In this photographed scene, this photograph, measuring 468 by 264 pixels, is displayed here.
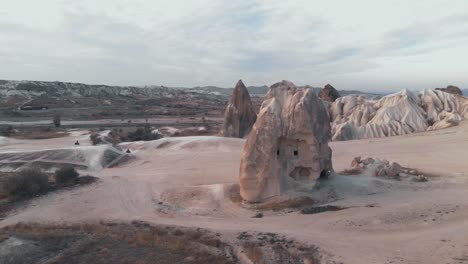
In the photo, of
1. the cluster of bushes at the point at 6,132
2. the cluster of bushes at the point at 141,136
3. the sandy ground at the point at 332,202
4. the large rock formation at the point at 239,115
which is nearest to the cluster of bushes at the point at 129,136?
the cluster of bushes at the point at 141,136

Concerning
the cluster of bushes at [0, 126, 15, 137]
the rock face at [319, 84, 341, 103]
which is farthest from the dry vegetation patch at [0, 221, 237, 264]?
the rock face at [319, 84, 341, 103]

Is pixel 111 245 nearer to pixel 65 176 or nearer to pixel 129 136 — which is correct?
pixel 65 176

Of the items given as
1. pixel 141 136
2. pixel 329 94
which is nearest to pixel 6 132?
pixel 141 136

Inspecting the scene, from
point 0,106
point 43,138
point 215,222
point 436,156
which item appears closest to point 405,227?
point 215,222

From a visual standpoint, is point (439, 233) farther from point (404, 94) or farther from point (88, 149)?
point (404, 94)

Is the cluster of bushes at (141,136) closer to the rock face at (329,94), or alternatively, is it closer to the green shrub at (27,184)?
the green shrub at (27,184)
